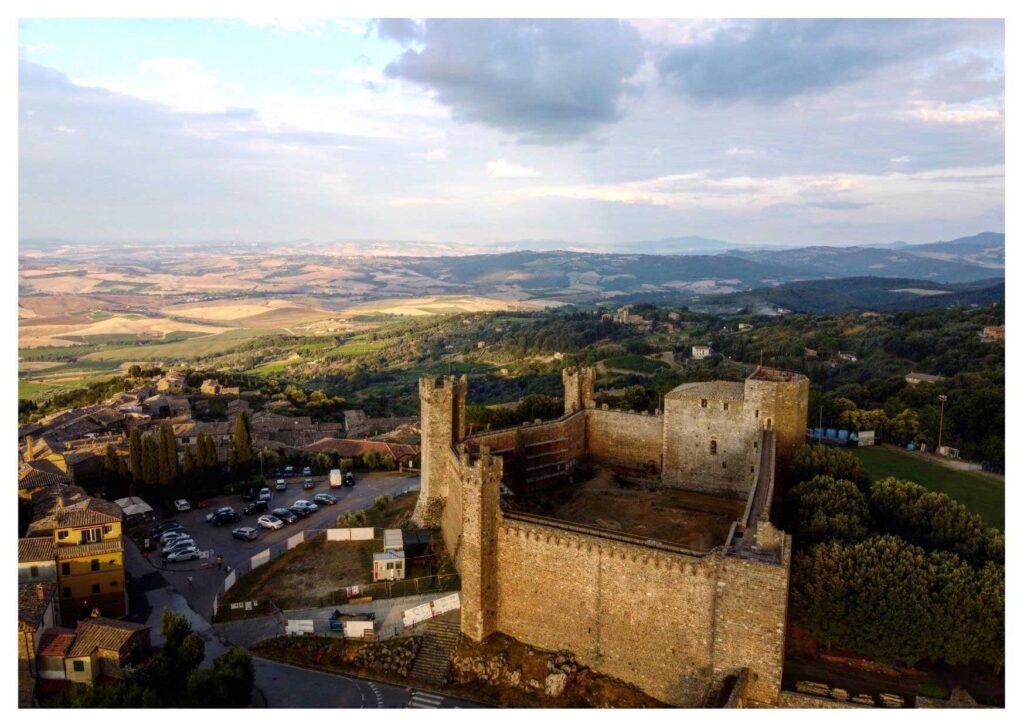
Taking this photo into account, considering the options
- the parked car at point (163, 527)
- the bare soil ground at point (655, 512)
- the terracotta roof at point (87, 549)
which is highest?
the bare soil ground at point (655, 512)

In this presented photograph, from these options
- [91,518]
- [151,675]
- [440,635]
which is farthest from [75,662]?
[440,635]

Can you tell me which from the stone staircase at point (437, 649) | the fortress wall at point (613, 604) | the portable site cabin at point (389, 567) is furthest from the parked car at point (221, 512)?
the fortress wall at point (613, 604)

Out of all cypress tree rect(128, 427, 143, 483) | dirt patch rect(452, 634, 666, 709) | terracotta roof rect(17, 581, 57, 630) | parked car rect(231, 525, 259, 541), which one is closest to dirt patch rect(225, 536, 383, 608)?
parked car rect(231, 525, 259, 541)

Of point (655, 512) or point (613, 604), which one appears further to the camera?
point (655, 512)

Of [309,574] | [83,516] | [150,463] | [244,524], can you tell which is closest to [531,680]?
[309,574]

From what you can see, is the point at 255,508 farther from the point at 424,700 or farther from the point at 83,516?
the point at 424,700

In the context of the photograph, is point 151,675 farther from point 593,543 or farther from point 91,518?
point 593,543

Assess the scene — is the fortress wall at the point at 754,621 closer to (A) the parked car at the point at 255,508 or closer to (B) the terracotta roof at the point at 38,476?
(A) the parked car at the point at 255,508

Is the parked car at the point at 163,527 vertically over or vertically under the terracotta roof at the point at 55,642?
under
